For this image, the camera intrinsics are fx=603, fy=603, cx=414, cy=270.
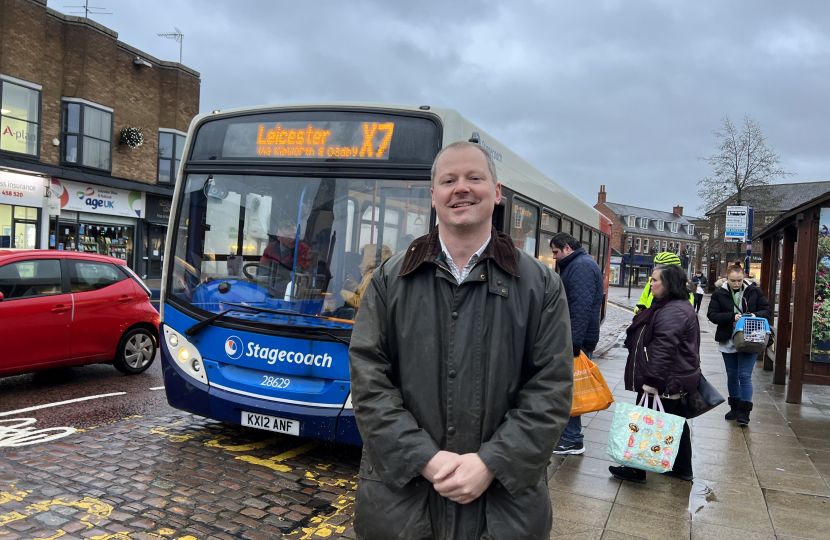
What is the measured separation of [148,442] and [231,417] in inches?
38.6

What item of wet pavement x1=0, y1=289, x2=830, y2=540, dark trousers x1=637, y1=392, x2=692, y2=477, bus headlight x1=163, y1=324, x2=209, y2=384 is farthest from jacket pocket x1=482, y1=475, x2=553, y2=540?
→ bus headlight x1=163, y1=324, x2=209, y2=384

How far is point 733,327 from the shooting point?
6875 millimetres

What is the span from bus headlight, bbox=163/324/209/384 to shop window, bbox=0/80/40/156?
19.4m

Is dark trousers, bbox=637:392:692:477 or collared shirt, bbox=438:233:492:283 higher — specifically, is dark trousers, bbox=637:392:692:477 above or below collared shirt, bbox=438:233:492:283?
below

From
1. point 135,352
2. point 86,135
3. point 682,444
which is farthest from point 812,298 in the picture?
point 86,135

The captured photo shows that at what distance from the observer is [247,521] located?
388 centimetres

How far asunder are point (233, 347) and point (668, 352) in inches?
137

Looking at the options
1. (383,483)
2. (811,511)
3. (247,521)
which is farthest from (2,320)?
(811,511)

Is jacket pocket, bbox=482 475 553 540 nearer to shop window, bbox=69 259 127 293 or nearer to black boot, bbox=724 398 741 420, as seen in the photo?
black boot, bbox=724 398 741 420

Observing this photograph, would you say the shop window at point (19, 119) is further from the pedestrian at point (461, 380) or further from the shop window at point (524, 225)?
the pedestrian at point (461, 380)

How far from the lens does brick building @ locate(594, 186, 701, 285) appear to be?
73250mm

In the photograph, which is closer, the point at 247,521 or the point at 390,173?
the point at 247,521

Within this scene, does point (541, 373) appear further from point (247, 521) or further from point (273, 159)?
point (273, 159)

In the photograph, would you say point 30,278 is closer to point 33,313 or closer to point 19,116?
point 33,313
